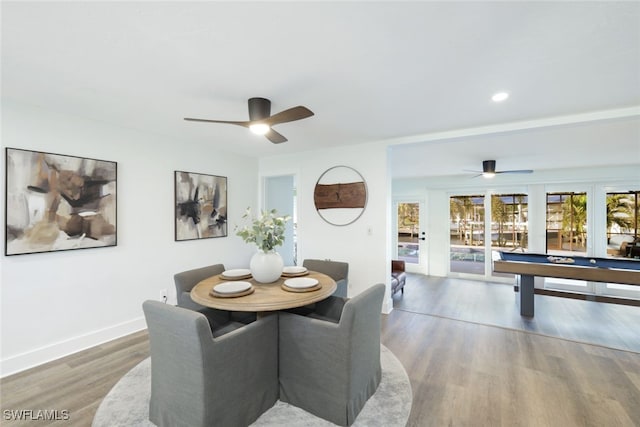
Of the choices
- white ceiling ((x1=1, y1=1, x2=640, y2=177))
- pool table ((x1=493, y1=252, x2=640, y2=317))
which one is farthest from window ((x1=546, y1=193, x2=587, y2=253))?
white ceiling ((x1=1, y1=1, x2=640, y2=177))

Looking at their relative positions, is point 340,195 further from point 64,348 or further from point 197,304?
point 64,348

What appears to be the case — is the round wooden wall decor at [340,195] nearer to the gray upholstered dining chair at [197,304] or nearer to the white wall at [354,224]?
the white wall at [354,224]

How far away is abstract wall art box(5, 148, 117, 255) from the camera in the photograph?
237 centimetres

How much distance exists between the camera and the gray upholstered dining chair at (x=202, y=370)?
1520 mm

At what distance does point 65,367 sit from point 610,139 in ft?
20.4

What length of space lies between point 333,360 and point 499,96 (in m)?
2.36

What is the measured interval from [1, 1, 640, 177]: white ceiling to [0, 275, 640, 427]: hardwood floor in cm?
220

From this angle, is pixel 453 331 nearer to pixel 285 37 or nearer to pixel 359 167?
pixel 359 167

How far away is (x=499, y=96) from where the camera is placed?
2279mm

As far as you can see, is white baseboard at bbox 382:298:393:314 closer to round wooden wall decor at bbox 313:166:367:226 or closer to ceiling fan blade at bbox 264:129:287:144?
round wooden wall decor at bbox 313:166:367:226

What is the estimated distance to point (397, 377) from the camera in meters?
2.29

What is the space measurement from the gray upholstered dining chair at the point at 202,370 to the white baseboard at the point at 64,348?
5.12 feet

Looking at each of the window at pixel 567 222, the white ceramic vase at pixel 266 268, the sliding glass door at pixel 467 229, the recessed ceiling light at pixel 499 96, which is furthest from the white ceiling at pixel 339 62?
the sliding glass door at pixel 467 229

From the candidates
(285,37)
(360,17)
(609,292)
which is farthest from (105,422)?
(609,292)
